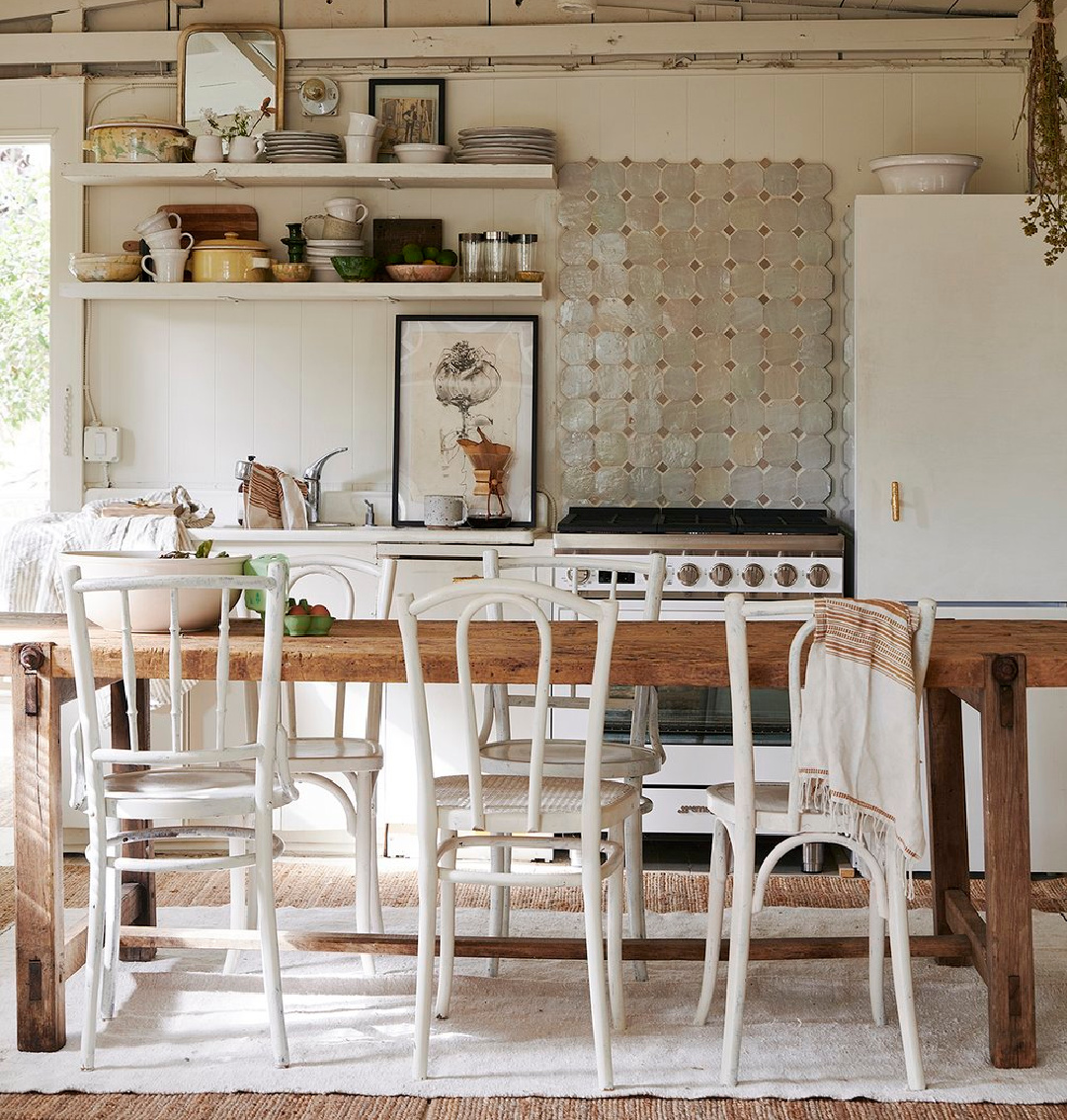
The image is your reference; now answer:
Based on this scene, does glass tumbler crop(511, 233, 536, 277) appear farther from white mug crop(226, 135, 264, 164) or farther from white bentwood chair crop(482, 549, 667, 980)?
white bentwood chair crop(482, 549, 667, 980)

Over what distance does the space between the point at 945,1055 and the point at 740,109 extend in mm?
3196

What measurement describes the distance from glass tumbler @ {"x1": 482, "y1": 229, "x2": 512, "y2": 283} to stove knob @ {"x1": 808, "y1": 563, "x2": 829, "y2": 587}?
1.43 m

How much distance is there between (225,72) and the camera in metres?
4.77

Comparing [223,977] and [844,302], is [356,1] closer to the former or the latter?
[844,302]

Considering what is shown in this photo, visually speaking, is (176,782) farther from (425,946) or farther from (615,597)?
(615,597)

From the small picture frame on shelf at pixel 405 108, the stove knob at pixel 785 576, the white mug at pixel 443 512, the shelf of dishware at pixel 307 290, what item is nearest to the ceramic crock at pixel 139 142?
the shelf of dishware at pixel 307 290

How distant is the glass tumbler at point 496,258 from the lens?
468cm

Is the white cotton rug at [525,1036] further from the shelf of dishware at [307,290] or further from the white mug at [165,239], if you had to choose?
the white mug at [165,239]

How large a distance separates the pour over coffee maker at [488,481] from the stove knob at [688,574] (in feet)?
2.48

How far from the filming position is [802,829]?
256 cm

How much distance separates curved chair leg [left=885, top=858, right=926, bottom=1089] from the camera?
250 cm

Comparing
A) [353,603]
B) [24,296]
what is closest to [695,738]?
[353,603]

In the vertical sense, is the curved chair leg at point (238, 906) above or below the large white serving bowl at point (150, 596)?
below

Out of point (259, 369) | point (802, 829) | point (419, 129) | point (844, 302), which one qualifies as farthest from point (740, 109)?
point (802, 829)
